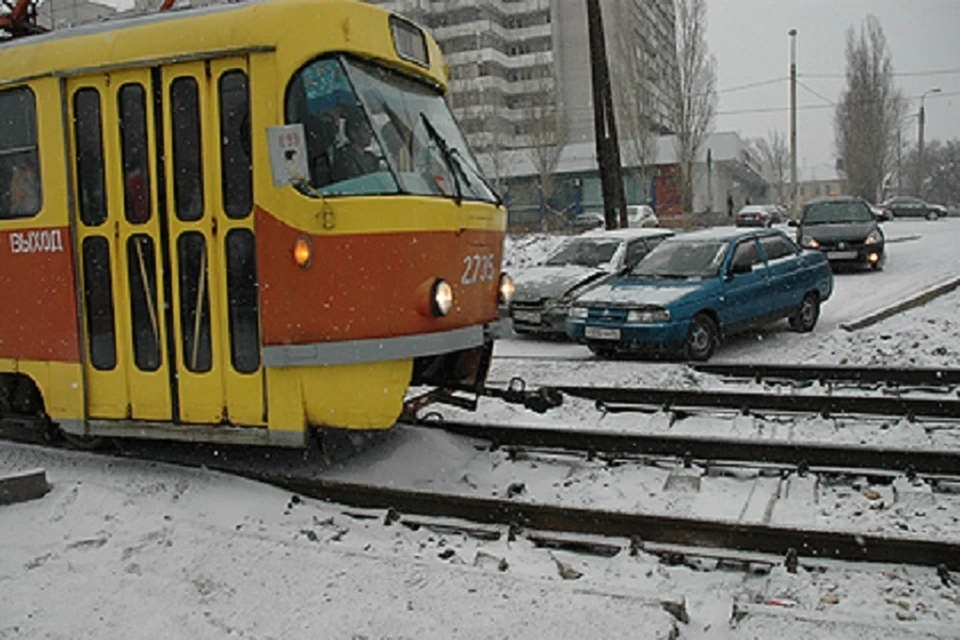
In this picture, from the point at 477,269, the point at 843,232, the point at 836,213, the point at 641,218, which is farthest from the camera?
the point at 641,218

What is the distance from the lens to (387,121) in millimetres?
5859

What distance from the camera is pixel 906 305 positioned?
1391cm

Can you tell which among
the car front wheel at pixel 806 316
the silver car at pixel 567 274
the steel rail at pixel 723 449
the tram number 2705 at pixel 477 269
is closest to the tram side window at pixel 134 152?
the tram number 2705 at pixel 477 269

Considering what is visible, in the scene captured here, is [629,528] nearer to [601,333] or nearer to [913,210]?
[601,333]

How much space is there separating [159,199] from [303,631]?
334 cm

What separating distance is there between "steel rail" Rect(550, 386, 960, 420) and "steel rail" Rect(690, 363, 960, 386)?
4.76 ft

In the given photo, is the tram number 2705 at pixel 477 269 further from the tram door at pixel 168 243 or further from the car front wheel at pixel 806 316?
the car front wheel at pixel 806 316

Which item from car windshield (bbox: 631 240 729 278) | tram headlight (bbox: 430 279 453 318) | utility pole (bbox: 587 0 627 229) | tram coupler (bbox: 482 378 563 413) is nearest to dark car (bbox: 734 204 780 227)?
utility pole (bbox: 587 0 627 229)

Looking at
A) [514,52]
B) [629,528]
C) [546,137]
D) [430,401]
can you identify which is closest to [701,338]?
[430,401]

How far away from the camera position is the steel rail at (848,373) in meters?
8.85

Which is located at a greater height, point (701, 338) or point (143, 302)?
point (143, 302)

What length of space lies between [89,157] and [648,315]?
6.97 m

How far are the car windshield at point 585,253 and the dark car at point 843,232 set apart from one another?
263 inches

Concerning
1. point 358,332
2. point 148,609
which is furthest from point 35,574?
point 358,332
